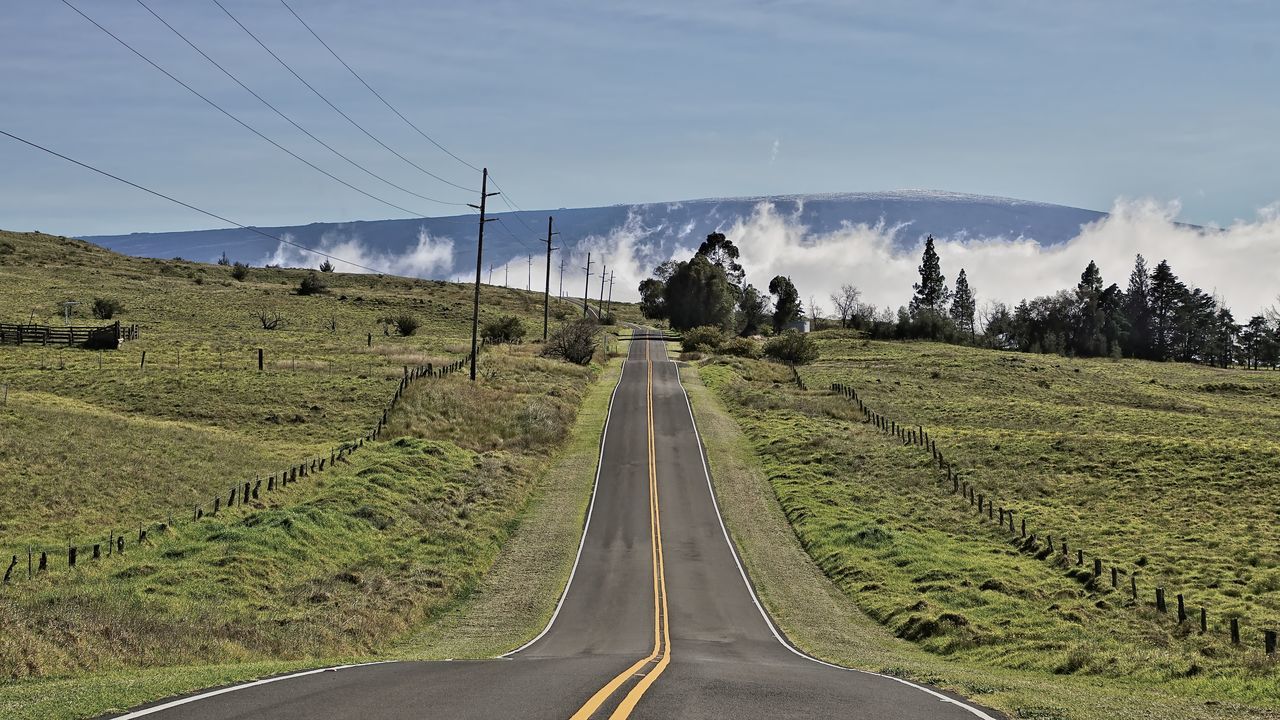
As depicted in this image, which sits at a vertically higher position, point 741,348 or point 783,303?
point 783,303

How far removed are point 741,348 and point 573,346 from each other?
32.5 m

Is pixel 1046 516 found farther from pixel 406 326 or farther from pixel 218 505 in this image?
pixel 406 326


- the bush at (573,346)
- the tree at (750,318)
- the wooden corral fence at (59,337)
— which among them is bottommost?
the wooden corral fence at (59,337)

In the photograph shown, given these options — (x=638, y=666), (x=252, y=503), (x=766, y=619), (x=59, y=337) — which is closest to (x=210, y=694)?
(x=638, y=666)

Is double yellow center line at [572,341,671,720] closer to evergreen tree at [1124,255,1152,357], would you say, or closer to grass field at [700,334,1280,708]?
grass field at [700,334,1280,708]

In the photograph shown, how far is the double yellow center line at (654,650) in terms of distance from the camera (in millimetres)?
14016

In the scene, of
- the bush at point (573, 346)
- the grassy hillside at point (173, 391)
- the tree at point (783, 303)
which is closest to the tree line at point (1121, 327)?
the tree at point (783, 303)

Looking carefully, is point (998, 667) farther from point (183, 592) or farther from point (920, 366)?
point (920, 366)

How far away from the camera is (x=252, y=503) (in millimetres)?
37500

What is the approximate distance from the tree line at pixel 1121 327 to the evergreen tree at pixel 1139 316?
0.61 ft

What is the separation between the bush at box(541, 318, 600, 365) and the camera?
3903 inches

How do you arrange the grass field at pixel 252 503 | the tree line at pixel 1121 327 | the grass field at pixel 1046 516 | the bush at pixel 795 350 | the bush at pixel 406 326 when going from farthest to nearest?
the tree line at pixel 1121 327, the bush at pixel 795 350, the bush at pixel 406 326, the grass field at pixel 1046 516, the grass field at pixel 252 503

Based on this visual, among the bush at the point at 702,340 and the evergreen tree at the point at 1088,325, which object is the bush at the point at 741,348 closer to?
the bush at the point at 702,340

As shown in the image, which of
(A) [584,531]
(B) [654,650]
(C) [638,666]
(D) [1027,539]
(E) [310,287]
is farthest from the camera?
(E) [310,287]
